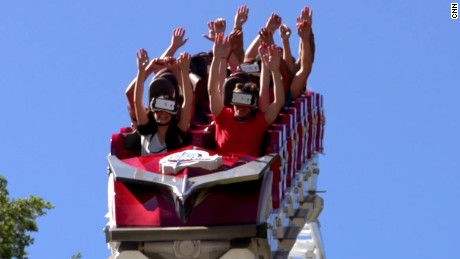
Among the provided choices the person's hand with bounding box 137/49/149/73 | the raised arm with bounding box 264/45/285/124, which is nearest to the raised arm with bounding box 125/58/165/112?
the person's hand with bounding box 137/49/149/73

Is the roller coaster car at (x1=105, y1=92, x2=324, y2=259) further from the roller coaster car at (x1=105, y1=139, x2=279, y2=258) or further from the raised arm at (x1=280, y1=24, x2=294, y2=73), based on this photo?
the raised arm at (x1=280, y1=24, x2=294, y2=73)

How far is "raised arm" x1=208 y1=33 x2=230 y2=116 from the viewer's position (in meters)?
22.0

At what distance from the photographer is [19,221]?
84.3ft

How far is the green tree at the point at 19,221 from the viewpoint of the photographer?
83.7ft

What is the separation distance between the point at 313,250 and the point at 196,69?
2.98 m

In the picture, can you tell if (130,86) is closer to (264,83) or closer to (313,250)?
(264,83)

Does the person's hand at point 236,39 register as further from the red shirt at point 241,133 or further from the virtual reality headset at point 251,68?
the red shirt at point 241,133

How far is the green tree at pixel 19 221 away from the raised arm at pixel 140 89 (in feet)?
11.8

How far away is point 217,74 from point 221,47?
0.41 metres

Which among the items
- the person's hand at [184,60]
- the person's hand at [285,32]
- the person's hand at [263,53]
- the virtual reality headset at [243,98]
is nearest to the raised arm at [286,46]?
the person's hand at [285,32]

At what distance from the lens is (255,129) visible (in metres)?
21.9

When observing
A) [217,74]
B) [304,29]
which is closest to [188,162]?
[217,74]

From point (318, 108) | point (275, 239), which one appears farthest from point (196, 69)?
point (275, 239)

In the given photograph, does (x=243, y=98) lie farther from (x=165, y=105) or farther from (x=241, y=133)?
(x=165, y=105)
